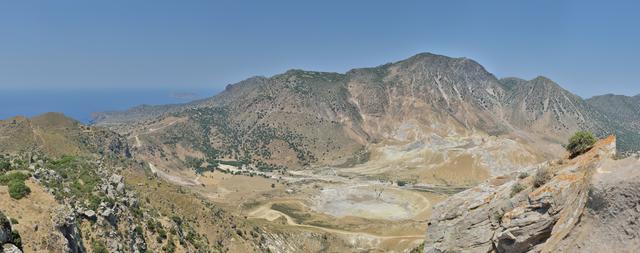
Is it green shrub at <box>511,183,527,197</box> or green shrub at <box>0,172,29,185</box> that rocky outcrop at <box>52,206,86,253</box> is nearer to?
green shrub at <box>0,172,29,185</box>

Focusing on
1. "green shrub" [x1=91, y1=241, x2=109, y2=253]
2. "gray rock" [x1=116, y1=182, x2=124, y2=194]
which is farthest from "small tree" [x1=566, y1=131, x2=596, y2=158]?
"gray rock" [x1=116, y1=182, x2=124, y2=194]

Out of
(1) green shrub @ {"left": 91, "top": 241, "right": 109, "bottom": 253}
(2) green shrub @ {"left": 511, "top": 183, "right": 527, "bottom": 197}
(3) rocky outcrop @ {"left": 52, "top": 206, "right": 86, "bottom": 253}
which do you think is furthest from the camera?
(1) green shrub @ {"left": 91, "top": 241, "right": 109, "bottom": 253}

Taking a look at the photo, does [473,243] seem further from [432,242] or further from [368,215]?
[368,215]

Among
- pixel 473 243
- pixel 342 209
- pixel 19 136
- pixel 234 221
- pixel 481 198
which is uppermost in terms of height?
pixel 481 198

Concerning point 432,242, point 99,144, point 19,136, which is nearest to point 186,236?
point 432,242

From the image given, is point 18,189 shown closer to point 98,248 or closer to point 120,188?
point 98,248

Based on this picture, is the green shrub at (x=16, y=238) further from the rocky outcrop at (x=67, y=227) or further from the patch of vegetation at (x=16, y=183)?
the patch of vegetation at (x=16, y=183)
